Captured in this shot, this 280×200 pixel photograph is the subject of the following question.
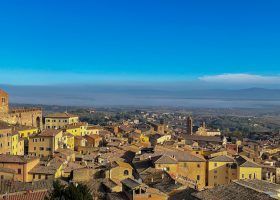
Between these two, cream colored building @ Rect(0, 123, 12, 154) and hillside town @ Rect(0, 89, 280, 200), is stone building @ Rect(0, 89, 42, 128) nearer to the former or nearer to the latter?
hillside town @ Rect(0, 89, 280, 200)

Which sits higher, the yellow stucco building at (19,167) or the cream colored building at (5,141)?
the cream colored building at (5,141)

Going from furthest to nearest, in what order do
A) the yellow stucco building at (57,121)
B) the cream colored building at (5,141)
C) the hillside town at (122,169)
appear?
1. the yellow stucco building at (57,121)
2. the cream colored building at (5,141)
3. the hillside town at (122,169)

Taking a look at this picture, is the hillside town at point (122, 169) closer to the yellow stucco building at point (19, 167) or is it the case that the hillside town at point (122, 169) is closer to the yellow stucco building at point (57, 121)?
the yellow stucco building at point (19, 167)

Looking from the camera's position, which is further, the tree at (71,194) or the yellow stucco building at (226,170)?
the yellow stucco building at (226,170)

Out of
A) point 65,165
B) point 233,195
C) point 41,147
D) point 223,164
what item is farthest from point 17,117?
point 233,195

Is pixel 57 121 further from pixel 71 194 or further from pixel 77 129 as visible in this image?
pixel 71 194

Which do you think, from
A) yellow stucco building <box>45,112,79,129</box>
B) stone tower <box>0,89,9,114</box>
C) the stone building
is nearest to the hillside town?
stone tower <box>0,89,9,114</box>

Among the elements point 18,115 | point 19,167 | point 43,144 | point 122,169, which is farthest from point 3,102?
point 122,169

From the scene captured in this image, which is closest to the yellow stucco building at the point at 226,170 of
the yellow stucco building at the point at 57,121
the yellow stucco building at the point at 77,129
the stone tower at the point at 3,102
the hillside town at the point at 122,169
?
the hillside town at the point at 122,169
